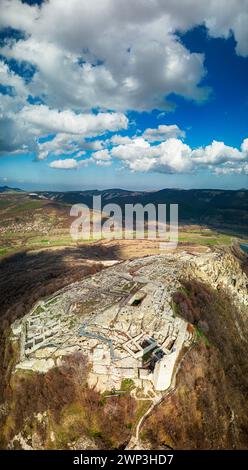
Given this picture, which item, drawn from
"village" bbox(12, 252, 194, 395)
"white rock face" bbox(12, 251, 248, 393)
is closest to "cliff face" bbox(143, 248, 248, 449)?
"village" bbox(12, 252, 194, 395)

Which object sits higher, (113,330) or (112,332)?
(113,330)

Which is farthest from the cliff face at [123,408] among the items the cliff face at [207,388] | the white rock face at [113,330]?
the white rock face at [113,330]

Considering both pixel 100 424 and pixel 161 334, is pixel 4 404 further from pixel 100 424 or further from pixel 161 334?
pixel 161 334

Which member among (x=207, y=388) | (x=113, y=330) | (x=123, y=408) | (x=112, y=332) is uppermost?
(x=113, y=330)

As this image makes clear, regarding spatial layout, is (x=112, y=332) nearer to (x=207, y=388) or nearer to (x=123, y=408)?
(x=123, y=408)

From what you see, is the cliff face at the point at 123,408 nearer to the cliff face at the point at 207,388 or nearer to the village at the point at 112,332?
the cliff face at the point at 207,388

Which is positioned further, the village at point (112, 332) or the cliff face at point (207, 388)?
the village at point (112, 332)

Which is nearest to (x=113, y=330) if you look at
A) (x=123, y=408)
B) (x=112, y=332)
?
(x=112, y=332)
